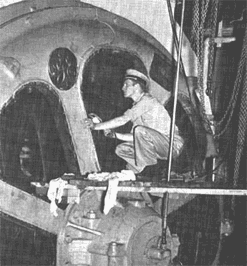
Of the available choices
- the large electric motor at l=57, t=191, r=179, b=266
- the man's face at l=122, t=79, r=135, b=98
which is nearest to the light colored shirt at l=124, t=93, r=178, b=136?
the man's face at l=122, t=79, r=135, b=98

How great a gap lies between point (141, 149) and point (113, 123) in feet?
1.07

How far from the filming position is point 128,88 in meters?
5.10

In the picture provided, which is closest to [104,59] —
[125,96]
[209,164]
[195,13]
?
[125,96]

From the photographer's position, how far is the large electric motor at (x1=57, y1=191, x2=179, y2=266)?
4.66m

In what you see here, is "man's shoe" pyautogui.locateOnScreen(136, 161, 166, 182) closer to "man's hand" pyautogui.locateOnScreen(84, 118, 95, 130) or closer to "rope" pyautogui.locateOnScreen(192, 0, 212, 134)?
"man's hand" pyautogui.locateOnScreen(84, 118, 95, 130)

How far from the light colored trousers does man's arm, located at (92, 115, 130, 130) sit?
0.43 feet

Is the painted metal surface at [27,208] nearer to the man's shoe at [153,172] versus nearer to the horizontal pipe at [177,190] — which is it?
the horizontal pipe at [177,190]

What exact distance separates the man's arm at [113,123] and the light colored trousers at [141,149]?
0.43 ft

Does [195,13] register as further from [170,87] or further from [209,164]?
[209,164]

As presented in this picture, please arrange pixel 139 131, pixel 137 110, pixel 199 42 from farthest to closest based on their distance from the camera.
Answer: pixel 199 42, pixel 137 110, pixel 139 131

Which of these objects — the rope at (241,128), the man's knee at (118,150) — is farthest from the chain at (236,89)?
the man's knee at (118,150)

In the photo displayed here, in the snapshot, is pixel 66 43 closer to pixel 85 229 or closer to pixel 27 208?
pixel 27 208

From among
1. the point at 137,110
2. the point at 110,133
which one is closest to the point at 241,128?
the point at 137,110

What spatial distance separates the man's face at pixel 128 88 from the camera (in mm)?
5098
